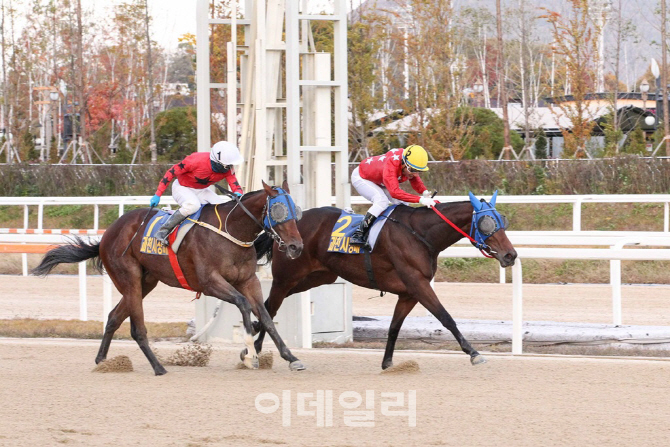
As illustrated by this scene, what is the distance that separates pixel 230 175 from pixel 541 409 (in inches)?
98.3

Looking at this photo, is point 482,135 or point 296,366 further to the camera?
point 482,135

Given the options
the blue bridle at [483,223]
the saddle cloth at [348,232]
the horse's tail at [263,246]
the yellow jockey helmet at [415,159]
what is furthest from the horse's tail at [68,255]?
the blue bridle at [483,223]

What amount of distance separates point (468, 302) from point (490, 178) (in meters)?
6.96

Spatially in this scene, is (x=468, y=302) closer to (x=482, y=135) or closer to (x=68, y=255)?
(x=68, y=255)

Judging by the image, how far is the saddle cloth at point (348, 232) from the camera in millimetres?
6276

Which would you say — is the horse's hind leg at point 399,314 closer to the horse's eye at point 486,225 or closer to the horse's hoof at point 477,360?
the horse's hoof at point 477,360

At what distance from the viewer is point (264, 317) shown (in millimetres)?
5910

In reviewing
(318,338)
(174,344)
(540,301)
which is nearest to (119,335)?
(174,344)

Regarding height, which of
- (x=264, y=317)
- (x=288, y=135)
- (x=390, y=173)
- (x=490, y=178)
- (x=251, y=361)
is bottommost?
(x=251, y=361)

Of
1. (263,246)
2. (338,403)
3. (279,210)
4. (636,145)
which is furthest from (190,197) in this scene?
(636,145)

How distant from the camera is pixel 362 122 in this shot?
1870 cm

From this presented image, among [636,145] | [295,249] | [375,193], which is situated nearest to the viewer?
[295,249]

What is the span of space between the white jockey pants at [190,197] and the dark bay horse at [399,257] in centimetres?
44

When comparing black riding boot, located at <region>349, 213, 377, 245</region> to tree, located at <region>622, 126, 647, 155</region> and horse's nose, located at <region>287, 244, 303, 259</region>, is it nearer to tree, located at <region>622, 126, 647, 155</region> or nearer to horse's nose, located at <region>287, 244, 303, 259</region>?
horse's nose, located at <region>287, 244, 303, 259</region>
